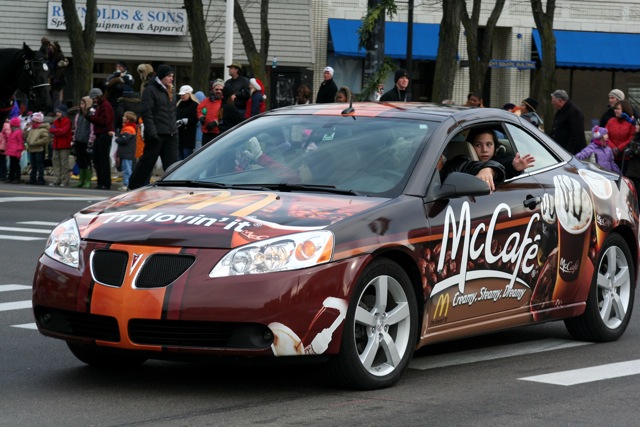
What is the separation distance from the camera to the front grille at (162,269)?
6.63 metres

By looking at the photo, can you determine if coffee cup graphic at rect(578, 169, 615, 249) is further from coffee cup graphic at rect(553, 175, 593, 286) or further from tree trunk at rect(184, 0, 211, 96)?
tree trunk at rect(184, 0, 211, 96)

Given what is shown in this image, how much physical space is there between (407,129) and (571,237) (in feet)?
4.62

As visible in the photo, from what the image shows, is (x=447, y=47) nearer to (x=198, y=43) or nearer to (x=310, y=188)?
(x=198, y=43)

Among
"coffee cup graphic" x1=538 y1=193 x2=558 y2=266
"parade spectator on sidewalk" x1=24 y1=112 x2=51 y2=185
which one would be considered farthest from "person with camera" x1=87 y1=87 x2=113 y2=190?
"coffee cup graphic" x1=538 y1=193 x2=558 y2=266

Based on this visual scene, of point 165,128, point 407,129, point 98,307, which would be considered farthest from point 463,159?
point 165,128

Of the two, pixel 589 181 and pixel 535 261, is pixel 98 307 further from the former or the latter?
pixel 589 181

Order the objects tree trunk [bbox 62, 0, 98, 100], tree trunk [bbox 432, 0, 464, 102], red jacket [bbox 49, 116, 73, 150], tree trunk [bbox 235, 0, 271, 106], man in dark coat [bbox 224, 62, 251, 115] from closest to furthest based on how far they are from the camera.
A: man in dark coat [bbox 224, 62, 251, 115]
red jacket [bbox 49, 116, 73, 150]
tree trunk [bbox 432, 0, 464, 102]
tree trunk [bbox 62, 0, 98, 100]
tree trunk [bbox 235, 0, 271, 106]

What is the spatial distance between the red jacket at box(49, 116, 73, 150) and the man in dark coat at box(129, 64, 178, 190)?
23.2 ft

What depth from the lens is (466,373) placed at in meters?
7.78

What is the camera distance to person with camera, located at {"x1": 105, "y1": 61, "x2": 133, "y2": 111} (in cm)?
2716

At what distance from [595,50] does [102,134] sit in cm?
2756

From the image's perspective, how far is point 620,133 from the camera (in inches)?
783

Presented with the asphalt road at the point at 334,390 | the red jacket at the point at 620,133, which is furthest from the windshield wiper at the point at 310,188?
the red jacket at the point at 620,133

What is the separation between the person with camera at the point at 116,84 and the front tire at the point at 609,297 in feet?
61.7
